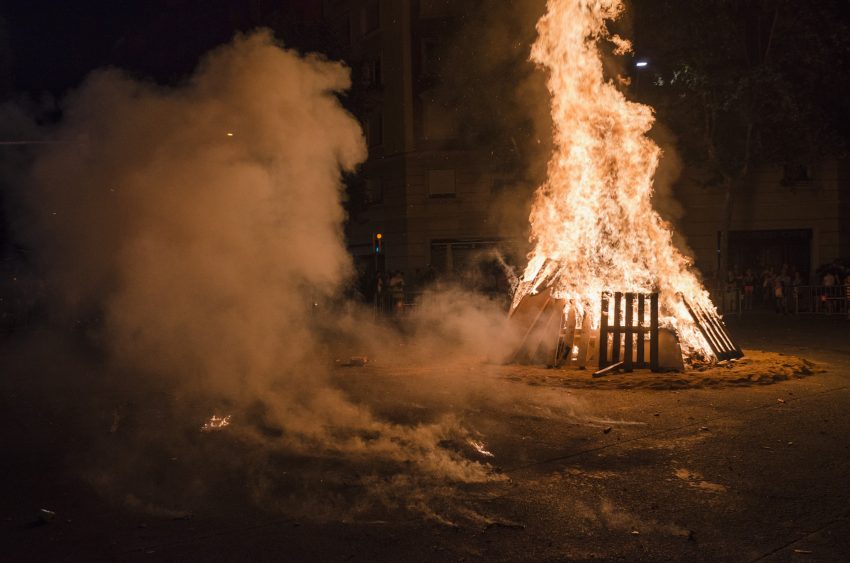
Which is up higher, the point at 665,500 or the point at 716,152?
the point at 716,152

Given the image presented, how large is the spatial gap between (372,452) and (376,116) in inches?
1136

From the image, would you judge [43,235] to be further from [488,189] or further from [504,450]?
[488,189]

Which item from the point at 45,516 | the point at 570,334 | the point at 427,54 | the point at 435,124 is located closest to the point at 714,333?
the point at 570,334

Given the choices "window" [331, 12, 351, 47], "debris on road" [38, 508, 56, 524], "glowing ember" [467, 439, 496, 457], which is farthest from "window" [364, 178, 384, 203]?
"debris on road" [38, 508, 56, 524]

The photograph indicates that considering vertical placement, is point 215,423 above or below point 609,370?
below

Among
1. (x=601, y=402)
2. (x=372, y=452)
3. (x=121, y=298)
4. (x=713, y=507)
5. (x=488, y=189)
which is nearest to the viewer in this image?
(x=713, y=507)

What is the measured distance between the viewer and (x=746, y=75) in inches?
914

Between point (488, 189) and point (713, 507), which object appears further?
point (488, 189)

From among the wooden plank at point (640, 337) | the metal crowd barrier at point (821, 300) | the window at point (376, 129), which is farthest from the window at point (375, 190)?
the wooden plank at point (640, 337)

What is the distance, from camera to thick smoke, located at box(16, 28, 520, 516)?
903 centimetres

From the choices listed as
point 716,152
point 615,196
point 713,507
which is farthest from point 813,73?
point 713,507

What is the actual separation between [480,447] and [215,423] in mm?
2887

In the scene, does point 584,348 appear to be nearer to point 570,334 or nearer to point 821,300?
point 570,334

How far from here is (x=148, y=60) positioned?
409 inches
